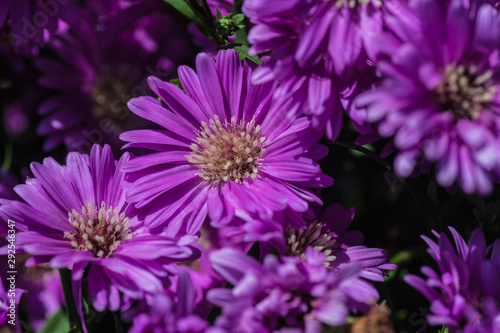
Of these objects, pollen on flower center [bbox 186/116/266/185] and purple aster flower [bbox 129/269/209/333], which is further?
pollen on flower center [bbox 186/116/266/185]

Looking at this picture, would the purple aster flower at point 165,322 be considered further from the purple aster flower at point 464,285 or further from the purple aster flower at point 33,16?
the purple aster flower at point 33,16

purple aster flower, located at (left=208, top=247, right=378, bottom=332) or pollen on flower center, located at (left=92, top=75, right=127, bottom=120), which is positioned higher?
purple aster flower, located at (left=208, top=247, right=378, bottom=332)

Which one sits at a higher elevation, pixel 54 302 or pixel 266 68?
pixel 266 68

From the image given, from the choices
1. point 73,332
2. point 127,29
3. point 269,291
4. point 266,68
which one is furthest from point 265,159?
point 127,29

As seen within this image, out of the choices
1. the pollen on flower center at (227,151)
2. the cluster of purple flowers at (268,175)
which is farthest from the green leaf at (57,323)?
the pollen on flower center at (227,151)

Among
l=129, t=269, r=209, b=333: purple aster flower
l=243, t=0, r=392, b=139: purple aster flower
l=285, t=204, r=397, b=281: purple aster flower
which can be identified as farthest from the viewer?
l=285, t=204, r=397, b=281: purple aster flower

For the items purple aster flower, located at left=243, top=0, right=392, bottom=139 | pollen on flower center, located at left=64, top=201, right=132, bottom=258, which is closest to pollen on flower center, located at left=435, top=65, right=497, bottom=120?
purple aster flower, located at left=243, top=0, right=392, bottom=139

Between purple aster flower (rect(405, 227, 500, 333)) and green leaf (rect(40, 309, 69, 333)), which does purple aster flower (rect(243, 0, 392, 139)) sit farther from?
green leaf (rect(40, 309, 69, 333))

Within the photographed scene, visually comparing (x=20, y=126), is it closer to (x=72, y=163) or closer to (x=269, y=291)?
(x=72, y=163)
